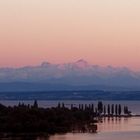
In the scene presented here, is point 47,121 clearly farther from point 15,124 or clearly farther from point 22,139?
point 22,139

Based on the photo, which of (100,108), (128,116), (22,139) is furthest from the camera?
(100,108)

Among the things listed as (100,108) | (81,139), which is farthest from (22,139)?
(100,108)

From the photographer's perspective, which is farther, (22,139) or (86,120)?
(86,120)

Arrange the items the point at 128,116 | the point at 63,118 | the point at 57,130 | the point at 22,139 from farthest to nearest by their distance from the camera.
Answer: the point at 128,116 < the point at 63,118 < the point at 57,130 < the point at 22,139

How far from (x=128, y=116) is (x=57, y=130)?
195ft

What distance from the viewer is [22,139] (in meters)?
80.2

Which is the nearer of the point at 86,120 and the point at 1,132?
the point at 1,132

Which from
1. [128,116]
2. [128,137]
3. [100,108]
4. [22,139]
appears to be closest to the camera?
[22,139]

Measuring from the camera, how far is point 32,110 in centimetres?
9912

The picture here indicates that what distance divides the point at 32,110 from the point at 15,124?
8.78 m

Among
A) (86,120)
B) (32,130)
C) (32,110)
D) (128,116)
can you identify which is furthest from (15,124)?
(128,116)

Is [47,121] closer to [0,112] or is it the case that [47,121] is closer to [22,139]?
[0,112]

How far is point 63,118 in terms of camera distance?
102 metres

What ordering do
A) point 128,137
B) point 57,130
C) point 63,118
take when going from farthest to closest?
point 63,118, point 57,130, point 128,137
